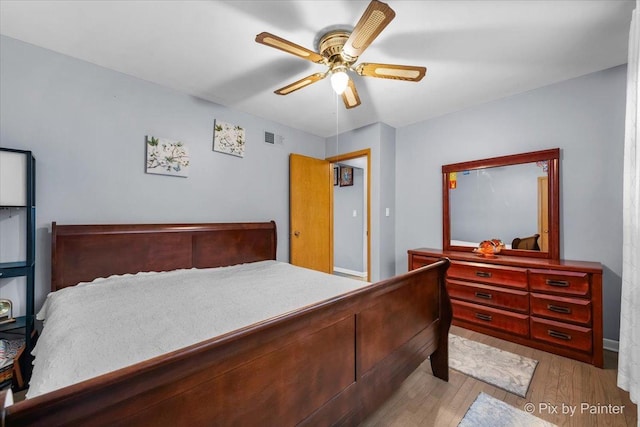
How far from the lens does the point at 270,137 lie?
3514 mm

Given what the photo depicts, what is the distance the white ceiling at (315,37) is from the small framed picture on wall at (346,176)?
2669mm

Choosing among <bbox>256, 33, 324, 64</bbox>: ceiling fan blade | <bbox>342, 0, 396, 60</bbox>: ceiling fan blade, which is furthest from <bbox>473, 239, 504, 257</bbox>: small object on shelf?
<bbox>256, 33, 324, 64</bbox>: ceiling fan blade

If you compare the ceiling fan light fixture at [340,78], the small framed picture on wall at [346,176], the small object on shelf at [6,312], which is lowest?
the small object on shelf at [6,312]

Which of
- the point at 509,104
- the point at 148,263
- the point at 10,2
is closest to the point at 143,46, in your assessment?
the point at 10,2

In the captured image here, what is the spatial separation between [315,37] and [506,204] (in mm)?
2542

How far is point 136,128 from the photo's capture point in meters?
2.46

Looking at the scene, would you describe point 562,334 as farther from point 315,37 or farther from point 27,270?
point 27,270

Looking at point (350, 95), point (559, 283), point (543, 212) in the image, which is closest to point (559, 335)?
point (559, 283)

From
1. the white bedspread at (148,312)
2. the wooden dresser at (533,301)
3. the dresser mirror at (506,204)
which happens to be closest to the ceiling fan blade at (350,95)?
the white bedspread at (148,312)

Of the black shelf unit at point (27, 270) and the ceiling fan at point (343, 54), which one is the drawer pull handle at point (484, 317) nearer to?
the ceiling fan at point (343, 54)

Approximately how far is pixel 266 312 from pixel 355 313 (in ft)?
1.59

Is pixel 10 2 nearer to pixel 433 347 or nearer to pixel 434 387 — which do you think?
pixel 433 347

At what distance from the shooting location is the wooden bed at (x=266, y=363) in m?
0.63

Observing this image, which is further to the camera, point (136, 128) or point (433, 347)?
point (136, 128)
